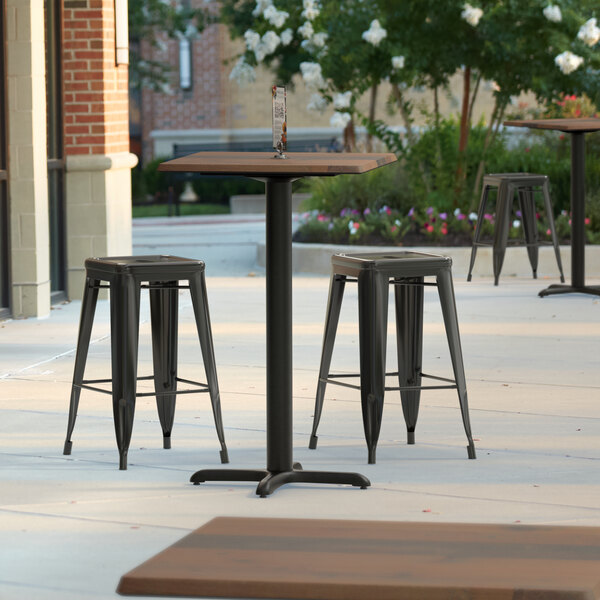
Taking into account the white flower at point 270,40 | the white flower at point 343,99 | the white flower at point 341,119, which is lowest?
the white flower at point 341,119

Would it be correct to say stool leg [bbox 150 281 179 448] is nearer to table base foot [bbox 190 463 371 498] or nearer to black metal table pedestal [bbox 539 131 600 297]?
table base foot [bbox 190 463 371 498]

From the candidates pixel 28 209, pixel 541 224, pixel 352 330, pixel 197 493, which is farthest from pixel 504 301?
pixel 197 493

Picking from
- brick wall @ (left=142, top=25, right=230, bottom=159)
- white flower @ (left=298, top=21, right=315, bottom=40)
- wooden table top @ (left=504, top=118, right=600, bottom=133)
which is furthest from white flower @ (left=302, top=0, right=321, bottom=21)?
brick wall @ (left=142, top=25, right=230, bottom=159)

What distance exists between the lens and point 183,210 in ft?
92.6

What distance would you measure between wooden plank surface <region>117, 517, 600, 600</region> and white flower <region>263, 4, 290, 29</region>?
12594 mm

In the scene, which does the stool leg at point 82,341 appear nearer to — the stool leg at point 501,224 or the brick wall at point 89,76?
the brick wall at point 89,76

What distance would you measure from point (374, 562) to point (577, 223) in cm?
769

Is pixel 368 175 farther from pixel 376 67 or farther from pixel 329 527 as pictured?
pixel 329 527

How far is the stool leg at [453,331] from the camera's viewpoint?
6.16 m

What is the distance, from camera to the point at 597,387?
7.98m

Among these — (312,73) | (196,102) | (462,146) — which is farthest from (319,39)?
(196,102)

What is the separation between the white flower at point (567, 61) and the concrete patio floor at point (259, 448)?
4.61 meters

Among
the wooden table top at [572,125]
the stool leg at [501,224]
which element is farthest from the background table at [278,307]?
the stool leg at [501,224]

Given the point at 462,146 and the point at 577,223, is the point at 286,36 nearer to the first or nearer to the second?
the point at 462,146
